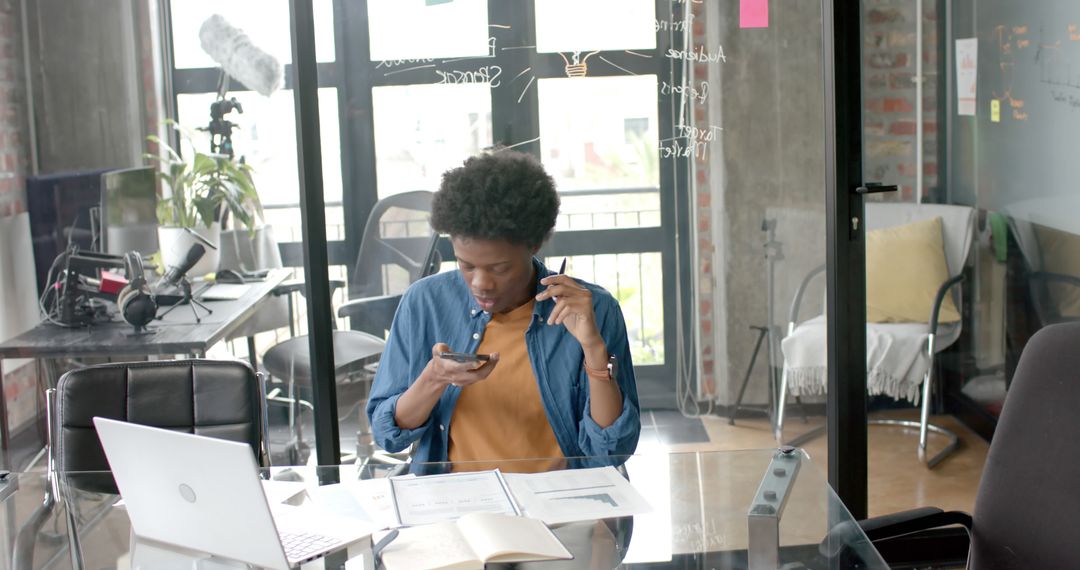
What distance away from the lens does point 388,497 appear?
6.55 feet

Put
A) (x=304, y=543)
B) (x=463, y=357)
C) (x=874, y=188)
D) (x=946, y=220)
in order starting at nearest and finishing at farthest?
(x=304, y=543), (x=463, y=357), (x=874, y=188), (x=946, y=220)

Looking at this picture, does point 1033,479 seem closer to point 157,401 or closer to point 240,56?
point 157,401

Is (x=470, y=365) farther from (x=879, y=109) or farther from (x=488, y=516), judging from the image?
(x=879, y=109)

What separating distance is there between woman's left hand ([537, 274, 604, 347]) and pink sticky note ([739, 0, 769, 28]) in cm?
131

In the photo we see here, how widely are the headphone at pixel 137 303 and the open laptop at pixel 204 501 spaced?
1422 mm

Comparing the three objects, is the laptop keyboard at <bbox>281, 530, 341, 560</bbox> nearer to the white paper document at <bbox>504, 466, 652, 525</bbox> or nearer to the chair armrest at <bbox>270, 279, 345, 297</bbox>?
the white paper document at <bbox>504, 466, 652, 525</bbox>

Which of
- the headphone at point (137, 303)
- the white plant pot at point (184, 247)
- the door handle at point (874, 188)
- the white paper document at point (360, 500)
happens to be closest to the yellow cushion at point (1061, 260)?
the door handle at point (874, 188)

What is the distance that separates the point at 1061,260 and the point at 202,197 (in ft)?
8.28

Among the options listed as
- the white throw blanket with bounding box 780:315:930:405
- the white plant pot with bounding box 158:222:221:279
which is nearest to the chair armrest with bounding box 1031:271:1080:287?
the white throw blanket with bounding box 780:315:930:405

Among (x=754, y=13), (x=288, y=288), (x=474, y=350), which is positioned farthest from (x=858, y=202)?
(x=288, y=288)

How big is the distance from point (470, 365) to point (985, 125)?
76.7 inches

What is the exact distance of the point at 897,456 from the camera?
3.39m

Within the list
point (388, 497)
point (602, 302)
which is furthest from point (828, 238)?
point (388, 497)

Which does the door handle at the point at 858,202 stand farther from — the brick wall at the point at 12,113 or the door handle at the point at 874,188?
the brick wall at the point at 12,113
